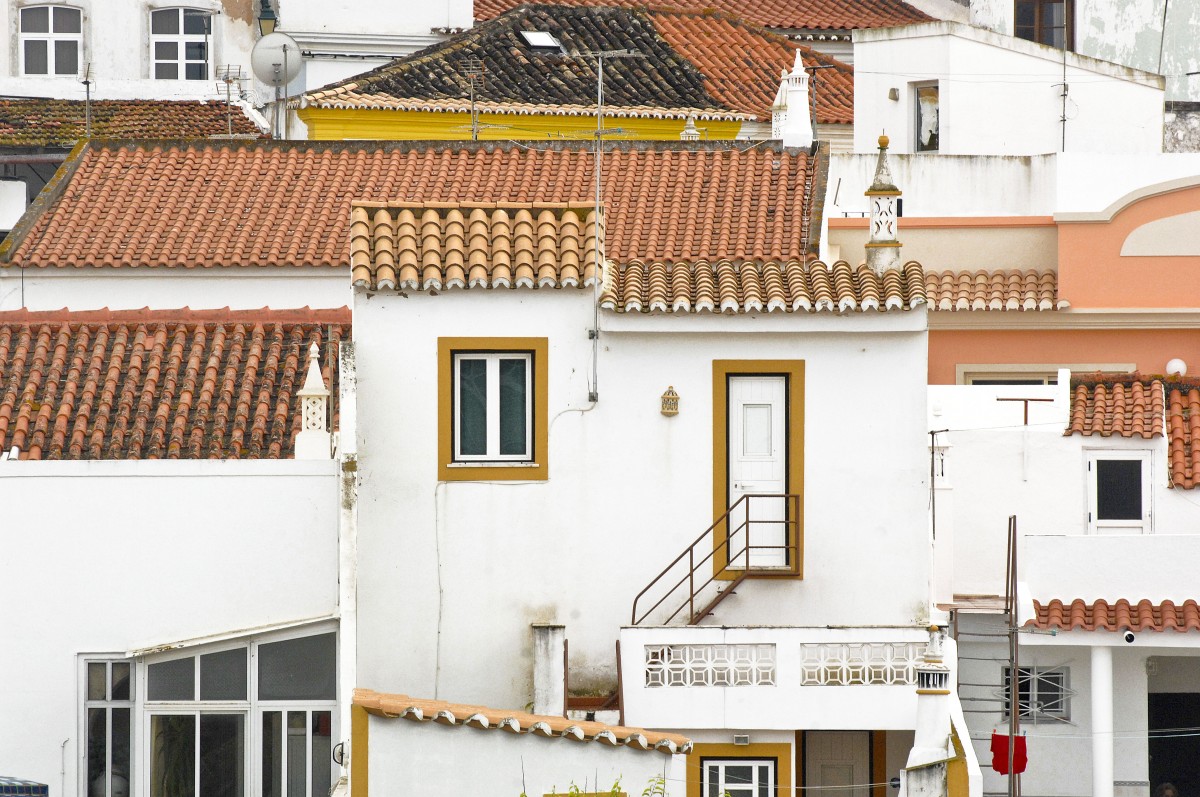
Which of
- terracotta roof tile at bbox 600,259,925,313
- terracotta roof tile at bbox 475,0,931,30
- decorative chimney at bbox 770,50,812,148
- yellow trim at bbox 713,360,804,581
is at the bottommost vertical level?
yellow trim at bbox 713,360,804,581

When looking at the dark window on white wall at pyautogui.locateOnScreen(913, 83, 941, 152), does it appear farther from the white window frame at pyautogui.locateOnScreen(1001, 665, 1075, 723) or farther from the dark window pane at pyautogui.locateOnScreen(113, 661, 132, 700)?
the dark window pane at pyautogui.locateOnScreen(113, 661, 132, 700)

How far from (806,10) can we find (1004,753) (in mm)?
27220

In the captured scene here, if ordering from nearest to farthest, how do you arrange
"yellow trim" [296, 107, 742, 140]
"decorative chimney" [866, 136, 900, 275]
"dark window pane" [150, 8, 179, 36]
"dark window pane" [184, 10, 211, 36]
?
"decorative chimney" [866, 136, 900, 275] → "yellow trim" [296, 107, 742, 140] → "dark window pane" [184, 10, 211, 36] → "dark window pane" [150, 8, 179, 36]

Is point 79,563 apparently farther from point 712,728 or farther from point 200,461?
point 712,728

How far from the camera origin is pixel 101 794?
1928cm

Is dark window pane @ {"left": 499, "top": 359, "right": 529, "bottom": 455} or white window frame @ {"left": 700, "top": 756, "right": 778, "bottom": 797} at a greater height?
dark window pane @ {"left": 499, "top": 359, "right": 529, "bottom": 455}

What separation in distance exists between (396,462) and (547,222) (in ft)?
8.31

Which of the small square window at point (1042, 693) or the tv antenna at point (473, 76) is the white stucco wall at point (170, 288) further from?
the small square window at point (1042, 693)

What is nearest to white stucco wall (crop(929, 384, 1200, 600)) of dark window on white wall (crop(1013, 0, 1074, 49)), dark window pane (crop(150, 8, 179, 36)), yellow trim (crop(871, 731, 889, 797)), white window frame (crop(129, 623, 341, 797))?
yellow trim (crop(871, 731, 889, 797))

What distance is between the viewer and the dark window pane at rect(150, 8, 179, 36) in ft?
135

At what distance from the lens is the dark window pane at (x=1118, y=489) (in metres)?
23.5

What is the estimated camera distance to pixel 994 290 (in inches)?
1146

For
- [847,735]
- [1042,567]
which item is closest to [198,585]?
[847,735]

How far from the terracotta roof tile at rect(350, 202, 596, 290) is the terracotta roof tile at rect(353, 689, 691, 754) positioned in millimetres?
3930
